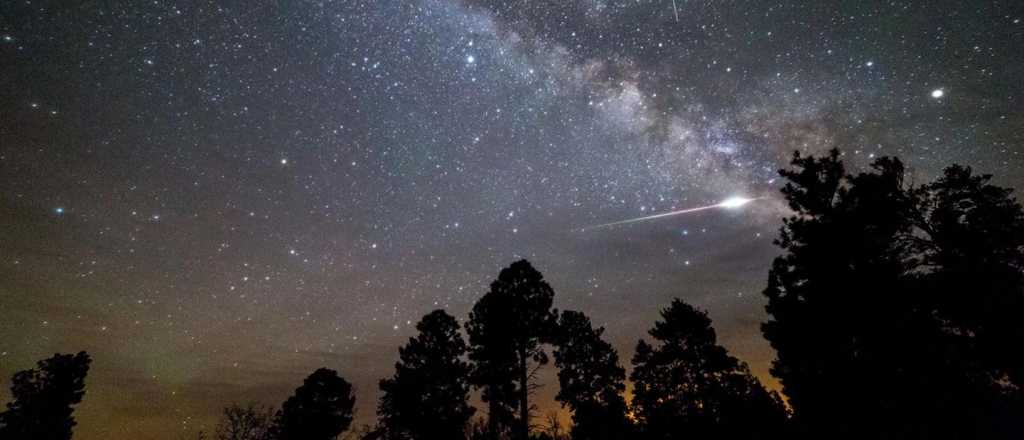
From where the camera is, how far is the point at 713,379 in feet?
80.8

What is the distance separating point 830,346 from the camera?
15547 millimetres

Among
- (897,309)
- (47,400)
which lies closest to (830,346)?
(897,309)

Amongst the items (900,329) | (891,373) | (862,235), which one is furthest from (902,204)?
(891,373)

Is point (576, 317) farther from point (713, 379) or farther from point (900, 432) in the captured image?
point (900, 432)

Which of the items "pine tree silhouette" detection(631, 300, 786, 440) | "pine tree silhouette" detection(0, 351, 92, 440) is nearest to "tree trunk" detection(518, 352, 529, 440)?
"pine tree silhouette" detection(631, 300, 786, 440)

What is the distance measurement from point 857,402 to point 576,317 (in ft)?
46.3

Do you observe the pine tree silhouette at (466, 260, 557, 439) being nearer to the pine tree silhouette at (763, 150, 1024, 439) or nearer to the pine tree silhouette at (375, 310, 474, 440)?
the pine tree silhouette at (375, 310, 474, 440)

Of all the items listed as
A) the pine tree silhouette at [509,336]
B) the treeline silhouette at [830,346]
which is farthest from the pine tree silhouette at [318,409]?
the pine tree silhouette at [509,336]

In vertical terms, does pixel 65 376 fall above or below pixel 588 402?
above

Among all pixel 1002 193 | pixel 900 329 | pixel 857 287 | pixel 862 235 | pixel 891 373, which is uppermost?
pixel 1002 193

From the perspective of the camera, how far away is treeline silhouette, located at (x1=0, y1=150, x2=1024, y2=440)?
13914 millimetres

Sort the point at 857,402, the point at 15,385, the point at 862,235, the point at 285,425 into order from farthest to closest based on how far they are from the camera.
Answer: the point at 15,385 → the point at 285,425 → the point at 862,235 → the point at 857,402

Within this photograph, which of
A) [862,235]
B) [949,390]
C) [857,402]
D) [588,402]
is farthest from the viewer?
[588,402]

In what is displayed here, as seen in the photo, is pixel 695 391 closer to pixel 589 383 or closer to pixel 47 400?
pixel 589 383
